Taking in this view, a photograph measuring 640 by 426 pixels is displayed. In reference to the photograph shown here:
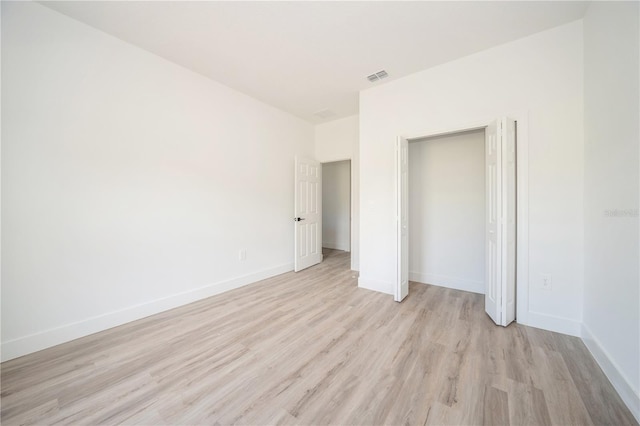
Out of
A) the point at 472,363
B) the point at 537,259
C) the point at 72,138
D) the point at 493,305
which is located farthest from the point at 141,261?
the point at 537,259

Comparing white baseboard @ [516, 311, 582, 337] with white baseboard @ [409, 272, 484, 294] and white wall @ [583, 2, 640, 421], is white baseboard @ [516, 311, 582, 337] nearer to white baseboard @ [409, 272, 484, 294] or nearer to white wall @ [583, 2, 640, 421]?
white wall @ [583, 2, 640, 421]

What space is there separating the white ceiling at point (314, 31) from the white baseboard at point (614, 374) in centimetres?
279

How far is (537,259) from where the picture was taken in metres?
2.34

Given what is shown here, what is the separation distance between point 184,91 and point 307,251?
125 inches

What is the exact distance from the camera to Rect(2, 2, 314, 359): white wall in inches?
75.9

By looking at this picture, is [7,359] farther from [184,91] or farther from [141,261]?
[184,91]

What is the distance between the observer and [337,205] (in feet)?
21.9

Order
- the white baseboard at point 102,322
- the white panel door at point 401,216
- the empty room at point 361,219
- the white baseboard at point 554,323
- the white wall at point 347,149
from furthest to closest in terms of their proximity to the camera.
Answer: the white wall at point 347,149 → the white panel door at point 401,216 → the white baseboard at point 554,323 → the white baseboard at point 102,322 → the empty room at point 361,219

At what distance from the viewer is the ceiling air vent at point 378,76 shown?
3.05 m

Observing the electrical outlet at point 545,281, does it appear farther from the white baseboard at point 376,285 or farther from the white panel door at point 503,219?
the white baseboard at point 376,285

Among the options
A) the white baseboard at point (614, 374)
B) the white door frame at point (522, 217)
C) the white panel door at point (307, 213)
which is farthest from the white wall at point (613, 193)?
the white panel door at point (307, 213)

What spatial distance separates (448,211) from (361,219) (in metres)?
1.32

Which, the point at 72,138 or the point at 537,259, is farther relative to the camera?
the point at 537,259

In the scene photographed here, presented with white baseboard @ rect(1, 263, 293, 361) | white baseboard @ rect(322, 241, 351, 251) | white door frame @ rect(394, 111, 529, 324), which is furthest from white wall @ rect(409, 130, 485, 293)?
white baseboard @ rect(1, 263, 293, 361)
